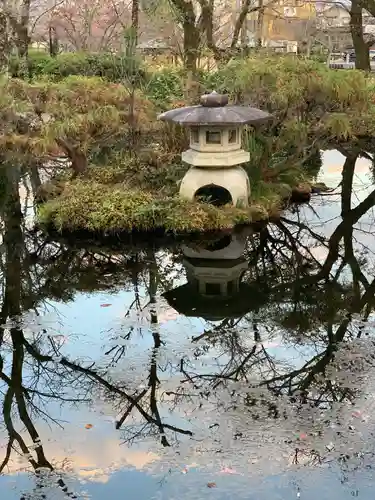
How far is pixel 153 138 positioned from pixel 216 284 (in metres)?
3.88

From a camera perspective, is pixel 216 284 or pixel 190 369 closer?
pixel 190 369

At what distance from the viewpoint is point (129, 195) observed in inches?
299

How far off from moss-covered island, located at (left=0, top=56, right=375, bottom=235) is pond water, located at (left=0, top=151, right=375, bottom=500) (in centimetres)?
44

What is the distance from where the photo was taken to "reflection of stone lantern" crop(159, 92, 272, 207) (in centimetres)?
724

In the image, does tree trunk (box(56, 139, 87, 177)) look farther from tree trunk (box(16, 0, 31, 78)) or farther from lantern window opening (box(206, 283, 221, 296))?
tree trunk (box(16, 0, 31, 78))

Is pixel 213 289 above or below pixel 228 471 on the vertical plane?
above

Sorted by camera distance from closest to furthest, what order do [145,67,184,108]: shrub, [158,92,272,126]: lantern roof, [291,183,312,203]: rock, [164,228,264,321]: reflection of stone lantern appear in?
[164,228,264,321]: reflection of stone lantern < [158,92,272,126]: lantern roof < [291,183,312,203]: rock < [145,67,184,108]: shrub

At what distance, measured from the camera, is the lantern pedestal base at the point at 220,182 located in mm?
7672

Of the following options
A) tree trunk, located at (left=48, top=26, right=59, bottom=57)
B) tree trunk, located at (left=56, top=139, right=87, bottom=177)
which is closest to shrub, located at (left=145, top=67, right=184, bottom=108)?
tree trunk, located at (left=56, top=139, right=87, bottom=177)

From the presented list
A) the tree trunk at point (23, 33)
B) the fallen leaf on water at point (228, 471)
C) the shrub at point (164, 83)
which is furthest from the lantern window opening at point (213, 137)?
the tree trunk at point (23, 33)

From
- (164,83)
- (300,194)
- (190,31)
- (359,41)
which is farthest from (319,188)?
(359,41)

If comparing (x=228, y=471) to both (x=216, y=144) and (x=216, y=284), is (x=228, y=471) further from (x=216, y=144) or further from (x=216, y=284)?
(x=216, y=144)

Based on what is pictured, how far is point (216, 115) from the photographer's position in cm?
722

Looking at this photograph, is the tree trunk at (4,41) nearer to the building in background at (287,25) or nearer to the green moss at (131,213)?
the green moss at (131,213)
